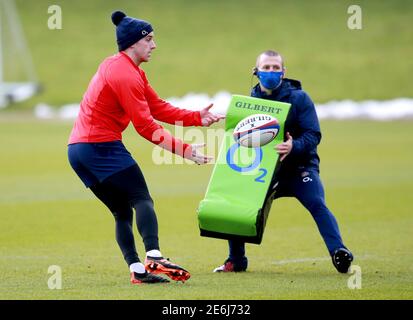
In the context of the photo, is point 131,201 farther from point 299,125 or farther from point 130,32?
point 299,125

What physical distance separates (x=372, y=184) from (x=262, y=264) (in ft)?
29.2

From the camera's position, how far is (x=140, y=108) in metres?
8.84

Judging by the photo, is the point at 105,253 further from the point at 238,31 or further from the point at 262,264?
the point at 238,31

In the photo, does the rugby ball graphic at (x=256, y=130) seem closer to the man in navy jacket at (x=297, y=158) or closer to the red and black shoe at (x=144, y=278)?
the man in navy jacket at (x=297, y=158)

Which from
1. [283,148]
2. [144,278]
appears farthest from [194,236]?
[144,278]

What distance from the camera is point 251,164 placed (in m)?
9.39

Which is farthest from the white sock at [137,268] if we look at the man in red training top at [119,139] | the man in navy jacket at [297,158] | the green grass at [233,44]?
the green grass at [233,44]

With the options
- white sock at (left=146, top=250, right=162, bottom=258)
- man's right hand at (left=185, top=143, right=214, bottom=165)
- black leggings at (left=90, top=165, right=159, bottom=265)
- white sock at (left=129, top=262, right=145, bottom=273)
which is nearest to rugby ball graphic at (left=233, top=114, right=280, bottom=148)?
man's right hand at (left=185, top=143, right=214, bottom=165)

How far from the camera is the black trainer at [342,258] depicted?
9.62 meters

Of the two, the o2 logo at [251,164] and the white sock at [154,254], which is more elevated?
the o2 logo at [251,164]

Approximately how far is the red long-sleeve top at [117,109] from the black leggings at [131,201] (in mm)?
381

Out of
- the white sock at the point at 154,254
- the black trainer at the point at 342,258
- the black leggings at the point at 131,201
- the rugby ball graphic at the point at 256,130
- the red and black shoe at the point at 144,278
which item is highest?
the rugby ball graphic at the point at 256,130

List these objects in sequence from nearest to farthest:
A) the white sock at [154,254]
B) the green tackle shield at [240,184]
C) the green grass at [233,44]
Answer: the white sock at [154,254], the green tackle shield at [240,184], the green grass at [233,44]

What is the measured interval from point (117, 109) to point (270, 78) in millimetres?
1661
